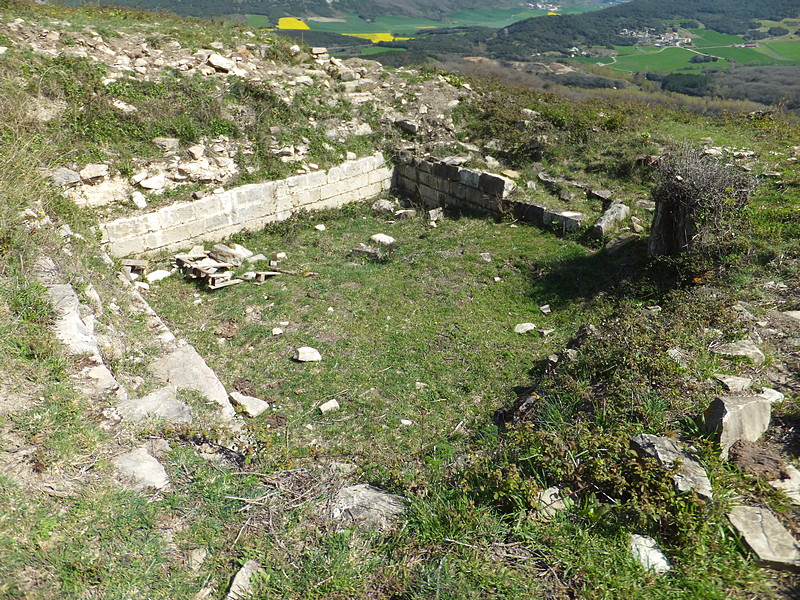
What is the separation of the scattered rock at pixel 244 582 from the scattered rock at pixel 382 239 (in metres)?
6.53

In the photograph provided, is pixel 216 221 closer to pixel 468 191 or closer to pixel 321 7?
pixel 468 191

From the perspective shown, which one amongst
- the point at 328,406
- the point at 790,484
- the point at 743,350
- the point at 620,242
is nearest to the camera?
the point at 790,484

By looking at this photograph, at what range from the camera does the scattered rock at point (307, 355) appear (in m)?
5.79

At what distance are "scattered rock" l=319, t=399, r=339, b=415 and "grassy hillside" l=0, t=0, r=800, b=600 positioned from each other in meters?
0.04

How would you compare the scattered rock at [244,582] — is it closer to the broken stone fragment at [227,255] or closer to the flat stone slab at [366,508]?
the flat stone slab at [366,508]

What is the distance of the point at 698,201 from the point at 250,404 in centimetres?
563

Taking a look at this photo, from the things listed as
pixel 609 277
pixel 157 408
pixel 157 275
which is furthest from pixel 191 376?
pixel 609 277

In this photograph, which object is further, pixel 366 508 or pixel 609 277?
pixel 609 277

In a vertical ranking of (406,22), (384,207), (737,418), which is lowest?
(384,207)

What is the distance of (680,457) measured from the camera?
3.06 m

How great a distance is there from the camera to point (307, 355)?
19.1 feet

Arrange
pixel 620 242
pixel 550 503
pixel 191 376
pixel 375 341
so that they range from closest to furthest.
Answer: pixel 550 503 → pixel 191 376 → pixel 375 341 → pixel 620 242

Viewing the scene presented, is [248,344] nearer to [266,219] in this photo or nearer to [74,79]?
[266,219]

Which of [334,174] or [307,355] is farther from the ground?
[334,174]
